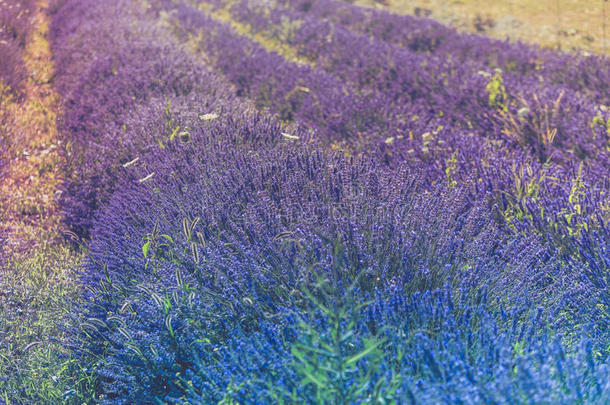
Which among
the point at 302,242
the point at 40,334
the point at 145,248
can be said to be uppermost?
the point at 302,242

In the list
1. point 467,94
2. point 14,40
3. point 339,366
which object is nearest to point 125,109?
point 467,94

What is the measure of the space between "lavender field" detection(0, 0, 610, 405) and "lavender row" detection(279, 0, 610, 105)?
11 cm

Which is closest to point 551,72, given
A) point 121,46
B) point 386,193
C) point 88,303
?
point 386,193

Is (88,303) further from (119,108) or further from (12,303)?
(119,108)

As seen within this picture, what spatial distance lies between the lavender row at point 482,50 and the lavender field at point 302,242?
11cm

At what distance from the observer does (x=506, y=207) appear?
2646mm

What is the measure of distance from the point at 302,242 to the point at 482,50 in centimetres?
572

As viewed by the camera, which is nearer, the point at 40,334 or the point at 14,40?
the point at 40,334

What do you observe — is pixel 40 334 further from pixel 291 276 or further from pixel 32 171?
pixel 32 171

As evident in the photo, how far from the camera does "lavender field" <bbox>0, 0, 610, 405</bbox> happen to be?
139 cm

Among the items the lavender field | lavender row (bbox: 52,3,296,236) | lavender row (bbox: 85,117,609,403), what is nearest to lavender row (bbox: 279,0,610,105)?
the lavender field

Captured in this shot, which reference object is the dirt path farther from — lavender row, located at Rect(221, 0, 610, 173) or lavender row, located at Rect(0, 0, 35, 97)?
lavender row, located at Rect(221, 0, 610, 173)

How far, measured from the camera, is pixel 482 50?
21.1ft

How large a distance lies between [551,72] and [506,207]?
365 centimetres
